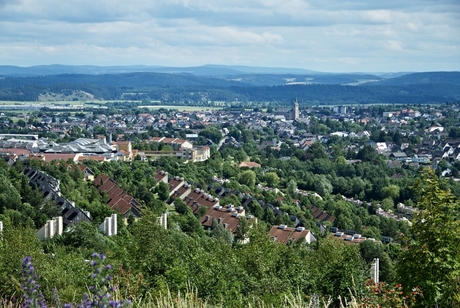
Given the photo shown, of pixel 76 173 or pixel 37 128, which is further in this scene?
pixel 37 128

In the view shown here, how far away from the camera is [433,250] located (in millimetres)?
5809

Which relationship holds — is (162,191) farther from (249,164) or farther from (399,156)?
(399,156)

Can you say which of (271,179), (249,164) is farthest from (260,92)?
(271,179)

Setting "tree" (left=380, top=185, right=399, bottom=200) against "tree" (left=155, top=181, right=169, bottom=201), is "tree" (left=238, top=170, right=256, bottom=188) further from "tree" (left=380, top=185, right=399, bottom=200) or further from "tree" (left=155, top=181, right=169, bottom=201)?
"tree" (left=155, top=181, right=169, bottom=201)

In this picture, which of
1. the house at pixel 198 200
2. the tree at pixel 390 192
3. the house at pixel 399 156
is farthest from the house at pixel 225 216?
the house at pixel 399 156

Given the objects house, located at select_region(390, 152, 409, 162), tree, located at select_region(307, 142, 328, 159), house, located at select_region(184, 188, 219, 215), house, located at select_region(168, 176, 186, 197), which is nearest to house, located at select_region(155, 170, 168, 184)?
house, located at select_region(168, 176, 186, 197)

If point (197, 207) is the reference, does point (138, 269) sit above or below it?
above

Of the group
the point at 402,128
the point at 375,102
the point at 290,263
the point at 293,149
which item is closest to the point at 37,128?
the point at 293,149

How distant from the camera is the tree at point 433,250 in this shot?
18.2 feet

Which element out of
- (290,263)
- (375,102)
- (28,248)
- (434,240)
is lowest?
(375,102)

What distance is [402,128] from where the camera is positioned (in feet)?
222

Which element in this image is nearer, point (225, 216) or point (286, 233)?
point (286, 233)

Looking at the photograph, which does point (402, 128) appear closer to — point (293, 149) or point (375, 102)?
point (293, 149)

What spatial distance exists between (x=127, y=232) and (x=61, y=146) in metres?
22.2
